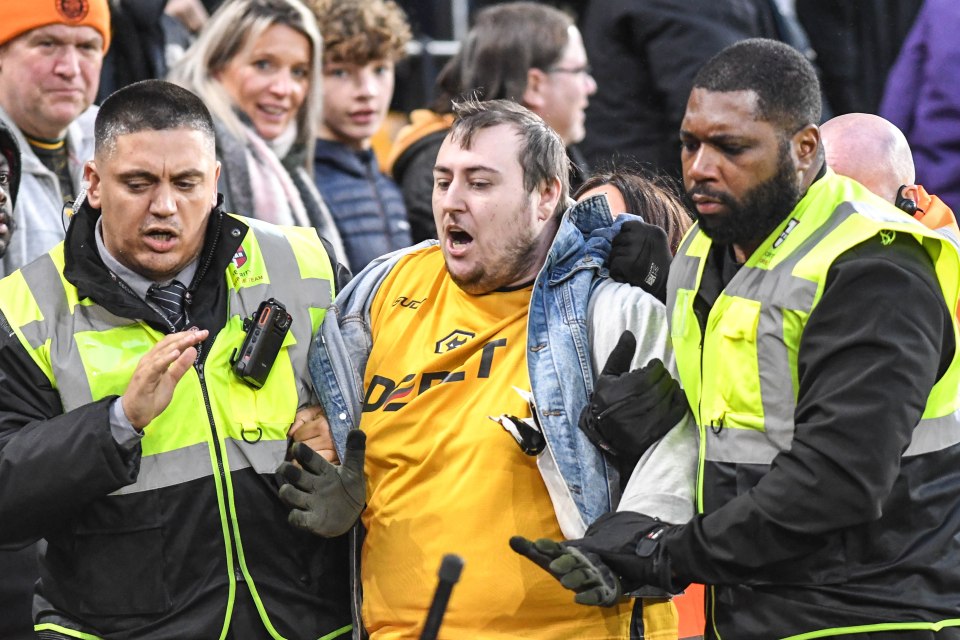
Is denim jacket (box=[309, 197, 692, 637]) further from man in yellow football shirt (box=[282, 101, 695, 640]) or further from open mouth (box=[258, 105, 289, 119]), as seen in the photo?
open mouth (box=[258, 105, 289, 119])

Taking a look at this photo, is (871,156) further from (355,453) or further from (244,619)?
(244,619)

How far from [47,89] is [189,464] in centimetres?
171

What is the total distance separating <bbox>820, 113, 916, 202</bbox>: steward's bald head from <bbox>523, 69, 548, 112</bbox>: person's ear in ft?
5.95

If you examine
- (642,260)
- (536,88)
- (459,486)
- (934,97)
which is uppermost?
(536,88)

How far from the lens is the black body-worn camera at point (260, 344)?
3.66 metres

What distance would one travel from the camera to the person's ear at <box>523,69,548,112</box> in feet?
18.5

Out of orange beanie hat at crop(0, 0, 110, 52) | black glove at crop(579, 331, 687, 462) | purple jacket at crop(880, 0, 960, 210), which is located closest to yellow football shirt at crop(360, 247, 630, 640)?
black glove at crop(579, 331, 687, 462)

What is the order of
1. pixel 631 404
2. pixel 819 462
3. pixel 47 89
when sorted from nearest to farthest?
pixel 819 462 < pixel 631 404 < pixel 47 89

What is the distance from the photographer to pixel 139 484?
140 inches

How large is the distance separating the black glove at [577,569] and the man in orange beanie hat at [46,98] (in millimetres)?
2101

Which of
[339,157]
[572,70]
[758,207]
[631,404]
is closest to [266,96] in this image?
[339,157]

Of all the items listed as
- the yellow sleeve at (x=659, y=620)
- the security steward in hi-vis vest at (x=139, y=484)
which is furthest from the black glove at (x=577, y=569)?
the security steward in hi-vis vest at (x=139, y=484)

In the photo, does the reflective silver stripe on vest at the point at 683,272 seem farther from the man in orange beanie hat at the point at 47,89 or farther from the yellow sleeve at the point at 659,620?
the man in orange beanie hat at the point at 47,89

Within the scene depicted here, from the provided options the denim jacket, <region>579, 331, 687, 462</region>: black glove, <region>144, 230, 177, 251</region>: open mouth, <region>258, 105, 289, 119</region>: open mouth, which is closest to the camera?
<region>579, 331, 687, 462</region>: black glove
